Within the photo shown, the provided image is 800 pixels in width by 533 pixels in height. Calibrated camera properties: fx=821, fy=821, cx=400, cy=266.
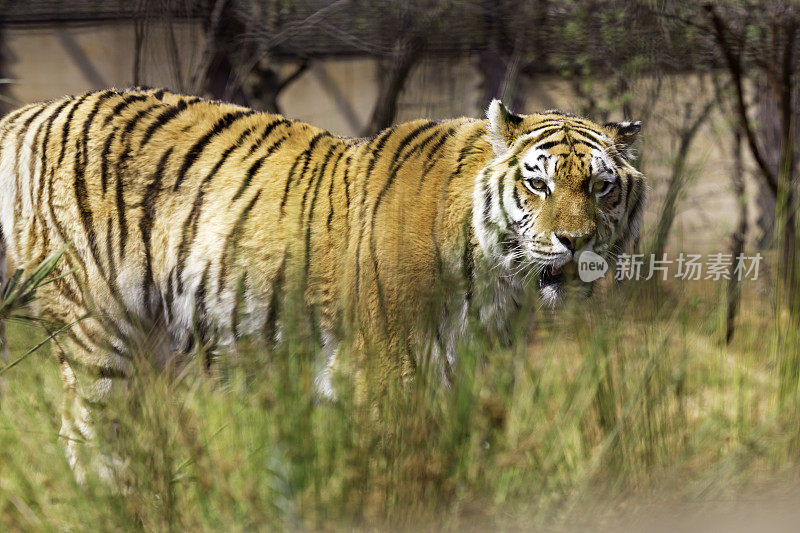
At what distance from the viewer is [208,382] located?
245 centimetres

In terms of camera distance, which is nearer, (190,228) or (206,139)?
(190,228)

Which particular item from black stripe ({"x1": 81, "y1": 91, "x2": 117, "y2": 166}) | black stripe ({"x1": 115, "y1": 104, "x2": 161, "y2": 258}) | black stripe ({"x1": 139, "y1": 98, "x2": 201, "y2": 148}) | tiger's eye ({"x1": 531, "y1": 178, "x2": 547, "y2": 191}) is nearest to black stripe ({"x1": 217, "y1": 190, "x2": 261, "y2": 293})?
black stripe ({"x1": 115, "y1": 104, "x2": 161, "y2": 258})

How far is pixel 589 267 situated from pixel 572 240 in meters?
0.11

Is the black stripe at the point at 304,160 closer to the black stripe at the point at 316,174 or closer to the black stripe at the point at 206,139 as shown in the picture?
the black stripe at the point at 316,174

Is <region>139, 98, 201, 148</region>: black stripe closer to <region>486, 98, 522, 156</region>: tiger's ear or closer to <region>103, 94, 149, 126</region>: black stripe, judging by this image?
<region>103, 94, 149, 126</region>: black stripe

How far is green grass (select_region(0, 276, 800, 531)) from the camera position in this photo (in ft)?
6.55

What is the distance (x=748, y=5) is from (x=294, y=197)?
293cm

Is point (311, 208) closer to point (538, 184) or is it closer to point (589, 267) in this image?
point (538, 184)

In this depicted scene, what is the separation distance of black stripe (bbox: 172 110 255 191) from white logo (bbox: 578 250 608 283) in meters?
1.60

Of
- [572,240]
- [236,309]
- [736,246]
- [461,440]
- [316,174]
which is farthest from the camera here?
[736,246]

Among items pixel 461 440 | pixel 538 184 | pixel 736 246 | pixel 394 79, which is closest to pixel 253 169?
pixel 538 184

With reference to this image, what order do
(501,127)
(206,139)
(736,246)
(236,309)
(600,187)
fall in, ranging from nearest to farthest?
(600,187) → (501,127) → (236,309) → (206,139) → (736,246)

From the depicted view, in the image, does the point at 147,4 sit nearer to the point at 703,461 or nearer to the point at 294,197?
the point at 294,197

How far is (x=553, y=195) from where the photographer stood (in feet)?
8.80
